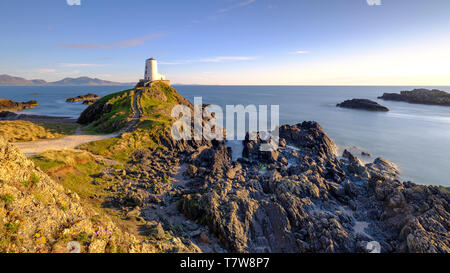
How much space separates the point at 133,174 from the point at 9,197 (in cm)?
1796

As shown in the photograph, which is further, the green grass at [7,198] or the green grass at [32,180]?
the green grass at [32,180]

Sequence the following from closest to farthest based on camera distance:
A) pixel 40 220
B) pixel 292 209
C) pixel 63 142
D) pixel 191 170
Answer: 1. pixel 40 220
2. pixel 292 209
3. pixel 191 170
4. pixel 63 142

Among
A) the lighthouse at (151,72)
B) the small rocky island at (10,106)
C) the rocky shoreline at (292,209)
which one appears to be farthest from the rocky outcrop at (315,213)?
the small rocky island at (10,106)

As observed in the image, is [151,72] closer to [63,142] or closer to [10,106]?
[63,142]

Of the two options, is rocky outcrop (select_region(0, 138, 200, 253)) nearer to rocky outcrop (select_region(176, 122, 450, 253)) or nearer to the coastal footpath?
the coastal footpath

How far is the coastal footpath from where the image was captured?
9.20 m

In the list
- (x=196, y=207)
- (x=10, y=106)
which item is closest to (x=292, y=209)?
(x=196, y=207)

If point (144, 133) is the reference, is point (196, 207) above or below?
below

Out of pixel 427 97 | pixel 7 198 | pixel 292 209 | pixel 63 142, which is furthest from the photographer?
pixel 427 97

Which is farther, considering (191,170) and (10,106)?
(10,106)

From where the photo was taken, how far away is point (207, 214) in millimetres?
18203

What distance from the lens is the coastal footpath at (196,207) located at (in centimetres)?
920

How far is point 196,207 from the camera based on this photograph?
19438 millimetres

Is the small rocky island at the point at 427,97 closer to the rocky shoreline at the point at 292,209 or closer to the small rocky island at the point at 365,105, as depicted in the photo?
the small rocky island at the point at 365,105
